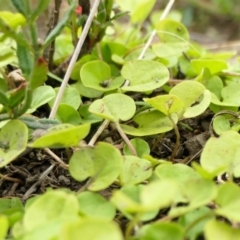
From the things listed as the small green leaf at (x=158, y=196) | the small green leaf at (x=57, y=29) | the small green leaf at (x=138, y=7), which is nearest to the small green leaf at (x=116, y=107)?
the small green leaf at (x=57, y=29)

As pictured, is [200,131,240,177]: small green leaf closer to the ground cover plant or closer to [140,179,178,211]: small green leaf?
the ground cover plant

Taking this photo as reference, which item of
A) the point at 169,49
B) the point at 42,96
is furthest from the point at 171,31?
the point at 42,96

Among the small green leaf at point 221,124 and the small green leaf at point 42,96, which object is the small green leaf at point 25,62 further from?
the small green leaf at point 221,124

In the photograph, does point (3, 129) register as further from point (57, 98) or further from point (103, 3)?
point (103, 3)

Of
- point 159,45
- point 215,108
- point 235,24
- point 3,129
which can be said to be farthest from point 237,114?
point 235,24

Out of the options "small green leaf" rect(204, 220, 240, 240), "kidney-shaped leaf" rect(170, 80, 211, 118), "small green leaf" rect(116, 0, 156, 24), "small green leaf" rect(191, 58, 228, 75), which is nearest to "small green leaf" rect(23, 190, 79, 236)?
"small green leaf" rect(204, 220, 240, 240)

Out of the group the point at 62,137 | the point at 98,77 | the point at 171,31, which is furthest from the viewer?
the point at 171,31

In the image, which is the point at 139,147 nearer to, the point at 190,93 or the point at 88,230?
the point at 190,93
